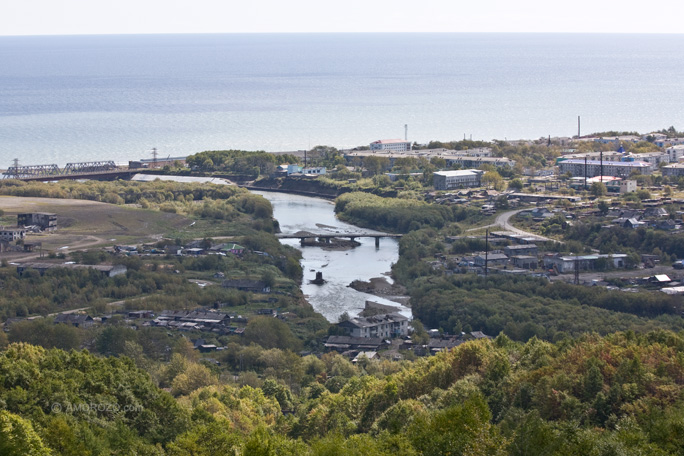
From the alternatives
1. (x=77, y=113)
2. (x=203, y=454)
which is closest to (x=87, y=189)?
(x=203, y=454)

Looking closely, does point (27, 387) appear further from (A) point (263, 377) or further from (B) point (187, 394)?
(A) point (263, 377)

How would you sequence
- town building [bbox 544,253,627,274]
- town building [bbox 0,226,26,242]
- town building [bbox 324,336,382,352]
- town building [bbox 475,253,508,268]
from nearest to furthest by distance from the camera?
town building [bbox 324,336,382,352], town building [bbox 544,253,627,274], town building [bbox 475,253,508,268], town building [bbox 0,226,26,242]

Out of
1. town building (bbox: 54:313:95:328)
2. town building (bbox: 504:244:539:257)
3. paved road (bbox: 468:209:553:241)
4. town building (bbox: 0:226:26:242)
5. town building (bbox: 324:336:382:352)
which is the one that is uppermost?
town building (bbox: 0:226:26:242)

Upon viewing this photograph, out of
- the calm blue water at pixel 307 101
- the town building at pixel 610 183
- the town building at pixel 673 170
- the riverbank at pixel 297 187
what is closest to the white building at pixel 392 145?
the calm blue water at pixel 307 101

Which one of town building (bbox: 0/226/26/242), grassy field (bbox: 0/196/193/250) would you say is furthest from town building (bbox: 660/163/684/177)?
town building (bbox: 0/226/26/242)

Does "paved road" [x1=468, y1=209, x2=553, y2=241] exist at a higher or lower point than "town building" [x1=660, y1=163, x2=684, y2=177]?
lower

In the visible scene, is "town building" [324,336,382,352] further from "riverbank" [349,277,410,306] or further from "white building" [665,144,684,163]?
"white building" [665,144,684,163]

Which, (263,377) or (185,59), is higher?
(185,59)

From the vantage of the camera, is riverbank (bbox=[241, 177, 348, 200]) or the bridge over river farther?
riverbank (bbox=[241, 177, 348, 200])
